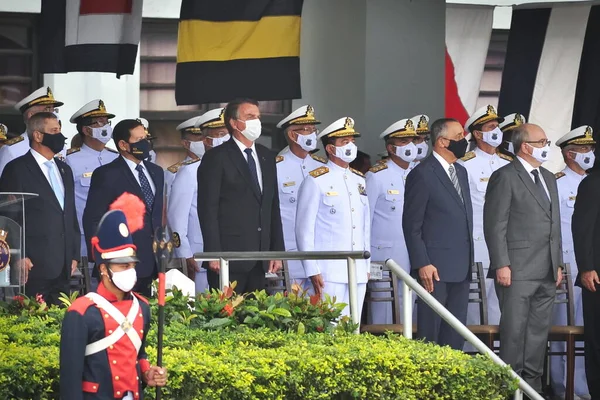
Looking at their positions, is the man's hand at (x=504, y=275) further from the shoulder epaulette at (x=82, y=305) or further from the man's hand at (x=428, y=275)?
the shoulder epaulette at (x=82, y=305)

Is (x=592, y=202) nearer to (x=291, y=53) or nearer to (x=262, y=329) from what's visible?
(x=291, y=53)

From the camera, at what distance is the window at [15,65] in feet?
49.1

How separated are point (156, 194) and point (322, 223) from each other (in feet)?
3.94

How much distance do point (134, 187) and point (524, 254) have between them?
2.62 metres

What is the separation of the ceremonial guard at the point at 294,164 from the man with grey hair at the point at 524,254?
66.5 inches

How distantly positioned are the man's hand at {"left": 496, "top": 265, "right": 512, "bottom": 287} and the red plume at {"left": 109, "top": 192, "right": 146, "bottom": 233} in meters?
4.24

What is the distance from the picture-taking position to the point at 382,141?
12.3 metres

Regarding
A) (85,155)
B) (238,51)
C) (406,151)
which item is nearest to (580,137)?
(406,151)

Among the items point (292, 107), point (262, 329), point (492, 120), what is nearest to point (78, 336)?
point (262, 329)

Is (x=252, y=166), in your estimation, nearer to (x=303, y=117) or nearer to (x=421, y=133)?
(x=303, y=117)

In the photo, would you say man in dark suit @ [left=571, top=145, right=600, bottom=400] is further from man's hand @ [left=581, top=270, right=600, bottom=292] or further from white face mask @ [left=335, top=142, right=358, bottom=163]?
white face mask @ [left=335, top=142, right=358, bottom=163]

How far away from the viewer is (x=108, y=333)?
5406mm

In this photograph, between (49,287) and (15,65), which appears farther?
(15,65)

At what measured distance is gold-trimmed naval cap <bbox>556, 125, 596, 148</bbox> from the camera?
11.6 m
